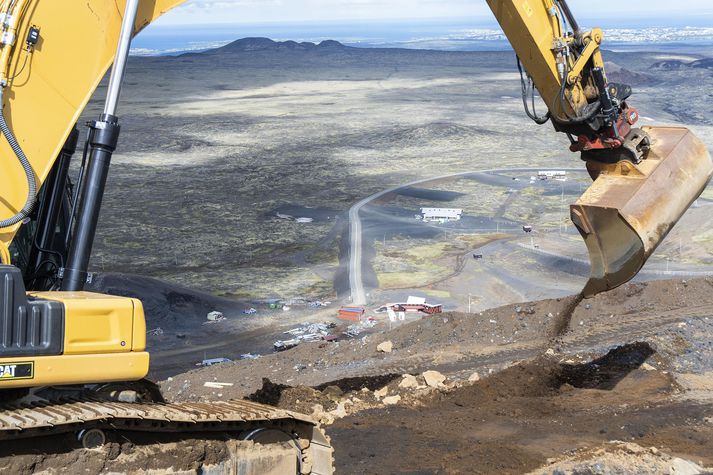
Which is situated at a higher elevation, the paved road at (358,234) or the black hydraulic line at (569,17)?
the black hydraulic line at (569,17)

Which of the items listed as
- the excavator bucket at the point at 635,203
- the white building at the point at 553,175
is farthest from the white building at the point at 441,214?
the excavator bucket at the point at 635,203

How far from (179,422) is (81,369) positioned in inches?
28.3

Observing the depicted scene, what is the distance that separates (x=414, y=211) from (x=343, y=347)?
57.3ft

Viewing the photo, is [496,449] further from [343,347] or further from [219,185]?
[219,185]

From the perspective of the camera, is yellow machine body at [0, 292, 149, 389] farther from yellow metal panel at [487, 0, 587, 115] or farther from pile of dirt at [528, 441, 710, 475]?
yellow metal panel at [487, 0, 587, 115]

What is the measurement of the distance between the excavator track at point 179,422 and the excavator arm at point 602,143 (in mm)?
3417

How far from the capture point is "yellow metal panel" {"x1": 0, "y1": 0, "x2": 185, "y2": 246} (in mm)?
6238

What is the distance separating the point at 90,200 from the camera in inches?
255

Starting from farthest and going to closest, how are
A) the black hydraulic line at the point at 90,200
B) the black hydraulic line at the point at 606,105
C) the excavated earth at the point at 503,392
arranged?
1. the black hydraulic line at the point at 606,105
2. the excavated earth at the point at 503,392
3. the black hydraulic line at the point at 90,200

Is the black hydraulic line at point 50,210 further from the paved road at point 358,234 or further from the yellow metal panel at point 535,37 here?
the paved road at point 358,234

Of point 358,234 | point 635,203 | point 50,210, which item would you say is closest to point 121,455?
point 50,210

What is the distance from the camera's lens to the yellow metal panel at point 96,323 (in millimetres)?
5938

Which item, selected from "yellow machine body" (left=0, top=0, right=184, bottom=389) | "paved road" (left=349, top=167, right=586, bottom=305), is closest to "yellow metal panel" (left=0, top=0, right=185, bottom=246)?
"yellow machine body" (left=0, top=0, right=184, bottom=389)

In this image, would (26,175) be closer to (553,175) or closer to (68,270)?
(68,270)
